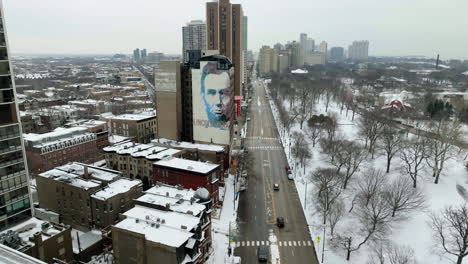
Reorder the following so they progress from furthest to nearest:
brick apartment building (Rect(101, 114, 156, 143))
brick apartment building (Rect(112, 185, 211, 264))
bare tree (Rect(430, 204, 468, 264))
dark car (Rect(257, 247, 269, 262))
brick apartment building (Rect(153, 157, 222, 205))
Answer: brick apartment building (Rect(101, 114, 156, 143)) → brick apartment building (Rect(153, 157, 222, 205)) → dark car (Rect(257, 247, 269, 262)) → bare tree (Rect(430, 204, 468, 264)) → brick apartment building (Rect(112, 185, 211, 264))

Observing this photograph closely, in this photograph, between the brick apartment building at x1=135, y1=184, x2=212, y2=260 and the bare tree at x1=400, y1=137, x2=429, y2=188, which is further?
the bare tree at x1=400, y1=137, x2=429, y2=188

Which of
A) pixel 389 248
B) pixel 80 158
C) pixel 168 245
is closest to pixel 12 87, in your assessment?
pixel 168 245

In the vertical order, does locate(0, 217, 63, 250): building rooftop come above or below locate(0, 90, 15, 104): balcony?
below

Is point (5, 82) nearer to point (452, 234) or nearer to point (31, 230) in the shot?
point (31, 230)

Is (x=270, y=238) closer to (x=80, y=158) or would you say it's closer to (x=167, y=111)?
(x=167, y=111)

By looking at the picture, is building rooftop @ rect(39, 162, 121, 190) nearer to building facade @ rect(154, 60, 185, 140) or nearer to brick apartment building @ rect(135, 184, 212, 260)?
brick apartment building @ rect(135, 184, 212, 260)

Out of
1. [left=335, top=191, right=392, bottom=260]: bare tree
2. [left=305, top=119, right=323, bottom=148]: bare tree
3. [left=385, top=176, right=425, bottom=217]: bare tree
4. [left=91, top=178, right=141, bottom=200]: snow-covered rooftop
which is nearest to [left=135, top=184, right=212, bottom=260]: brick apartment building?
[left=91, top=178, right=141, bottom=200]: snow-covered rooftop

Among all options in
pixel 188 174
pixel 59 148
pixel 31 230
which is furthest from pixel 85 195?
pixel 59 148
